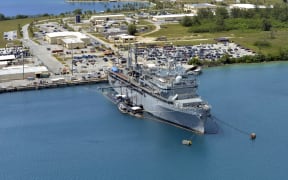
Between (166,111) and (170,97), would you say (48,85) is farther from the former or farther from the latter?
(170,97)

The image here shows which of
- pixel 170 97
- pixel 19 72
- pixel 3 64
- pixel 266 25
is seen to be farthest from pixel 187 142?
pixel 266 25

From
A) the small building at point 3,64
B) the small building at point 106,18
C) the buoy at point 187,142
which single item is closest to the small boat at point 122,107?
the buoy at point 187,142

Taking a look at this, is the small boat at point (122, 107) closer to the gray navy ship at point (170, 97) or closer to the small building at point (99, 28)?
the gray navy ship at point (170, 97)

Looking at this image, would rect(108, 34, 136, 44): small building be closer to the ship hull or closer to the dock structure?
the dock structure

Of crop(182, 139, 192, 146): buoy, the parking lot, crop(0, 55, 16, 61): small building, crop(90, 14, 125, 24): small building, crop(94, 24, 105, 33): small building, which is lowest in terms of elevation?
crop(182, 139, 192, 146): buoy

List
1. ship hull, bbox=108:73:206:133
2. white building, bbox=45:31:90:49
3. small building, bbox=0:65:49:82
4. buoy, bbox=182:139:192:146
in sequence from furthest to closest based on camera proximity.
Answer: white building, bbox=45:31:90:49
small building, bbox=0:65:49:82
ship hull, bbox=108:73:206:133
buoy, bbox=182:139:192:146

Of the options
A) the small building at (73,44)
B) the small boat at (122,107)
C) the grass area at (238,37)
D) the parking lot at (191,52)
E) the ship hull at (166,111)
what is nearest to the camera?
the ship hull at (166,111)

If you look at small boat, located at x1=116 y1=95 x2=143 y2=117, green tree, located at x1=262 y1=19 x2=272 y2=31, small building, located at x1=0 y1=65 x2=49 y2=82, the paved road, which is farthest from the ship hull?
green tree, located at x1=262 y1=19 x2=272 y2=31

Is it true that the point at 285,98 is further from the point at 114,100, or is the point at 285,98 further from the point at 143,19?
the point at 143,19
